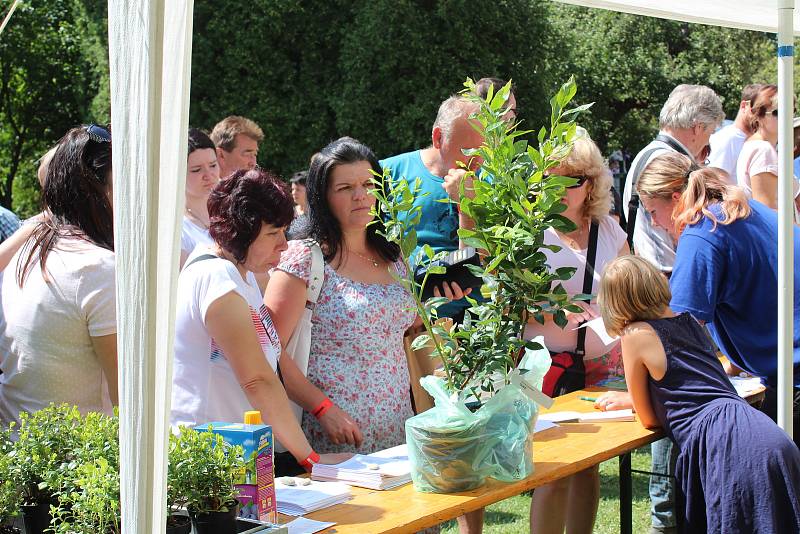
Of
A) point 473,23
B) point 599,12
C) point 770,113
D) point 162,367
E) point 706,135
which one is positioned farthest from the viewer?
point 599,12

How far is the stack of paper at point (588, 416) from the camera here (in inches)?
124

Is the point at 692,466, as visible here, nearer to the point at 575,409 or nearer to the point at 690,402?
the point at 690,402

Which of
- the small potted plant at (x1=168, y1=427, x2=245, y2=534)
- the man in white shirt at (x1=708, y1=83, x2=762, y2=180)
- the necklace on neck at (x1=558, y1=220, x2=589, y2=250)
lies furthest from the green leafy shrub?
the man in white shirt at (x1=708, y1=83, x2=762, y2=180)

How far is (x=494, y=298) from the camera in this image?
2385mm

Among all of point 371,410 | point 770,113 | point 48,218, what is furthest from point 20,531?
point 770,113

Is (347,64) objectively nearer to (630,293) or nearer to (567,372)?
(567,372)

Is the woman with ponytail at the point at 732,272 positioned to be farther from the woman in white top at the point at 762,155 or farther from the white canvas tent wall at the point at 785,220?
the woman in white top at the point at 762,155

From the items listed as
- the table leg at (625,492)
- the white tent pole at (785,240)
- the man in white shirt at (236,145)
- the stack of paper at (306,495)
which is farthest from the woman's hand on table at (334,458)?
the man in white shirt at (236,145)

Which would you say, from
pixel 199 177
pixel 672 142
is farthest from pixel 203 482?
pixel 672 142

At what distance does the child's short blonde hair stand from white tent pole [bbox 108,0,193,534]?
1.87 m

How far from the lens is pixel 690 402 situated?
2986 mm

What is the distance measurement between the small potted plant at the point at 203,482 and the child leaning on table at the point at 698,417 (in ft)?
5.34

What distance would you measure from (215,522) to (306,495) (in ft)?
1.73

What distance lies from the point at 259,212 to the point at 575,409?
1.35 metres
